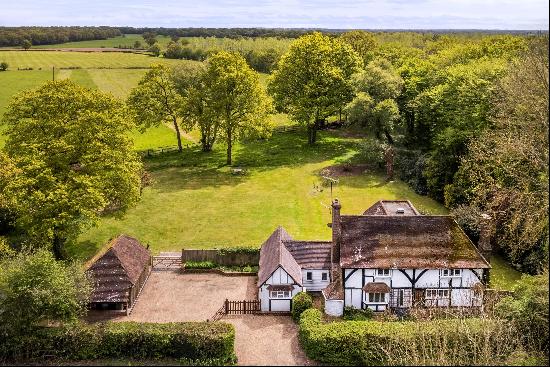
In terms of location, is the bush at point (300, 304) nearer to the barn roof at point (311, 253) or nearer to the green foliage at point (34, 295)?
the barn roof at point (311, 253)

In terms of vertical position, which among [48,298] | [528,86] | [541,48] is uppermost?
[541,48]

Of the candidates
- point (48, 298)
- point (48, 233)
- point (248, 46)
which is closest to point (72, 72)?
point (248, 46)

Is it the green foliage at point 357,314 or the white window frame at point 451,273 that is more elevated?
the white window frame at point 451,273

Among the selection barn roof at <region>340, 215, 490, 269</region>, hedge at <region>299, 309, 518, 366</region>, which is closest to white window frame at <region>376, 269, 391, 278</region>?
barn roof at <region>340, 215, 490, 269</region>

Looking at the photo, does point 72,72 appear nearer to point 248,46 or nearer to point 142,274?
point 248,46

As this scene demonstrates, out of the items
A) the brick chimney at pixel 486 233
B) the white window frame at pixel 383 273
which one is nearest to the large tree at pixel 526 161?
the brick chimney at pixel 486 233

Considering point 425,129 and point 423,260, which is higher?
point 425,129

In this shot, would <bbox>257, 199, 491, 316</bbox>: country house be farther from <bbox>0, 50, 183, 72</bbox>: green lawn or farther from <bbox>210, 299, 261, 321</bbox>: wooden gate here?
<bbox>0, 50, 183, 72</bbox>: green lawn
